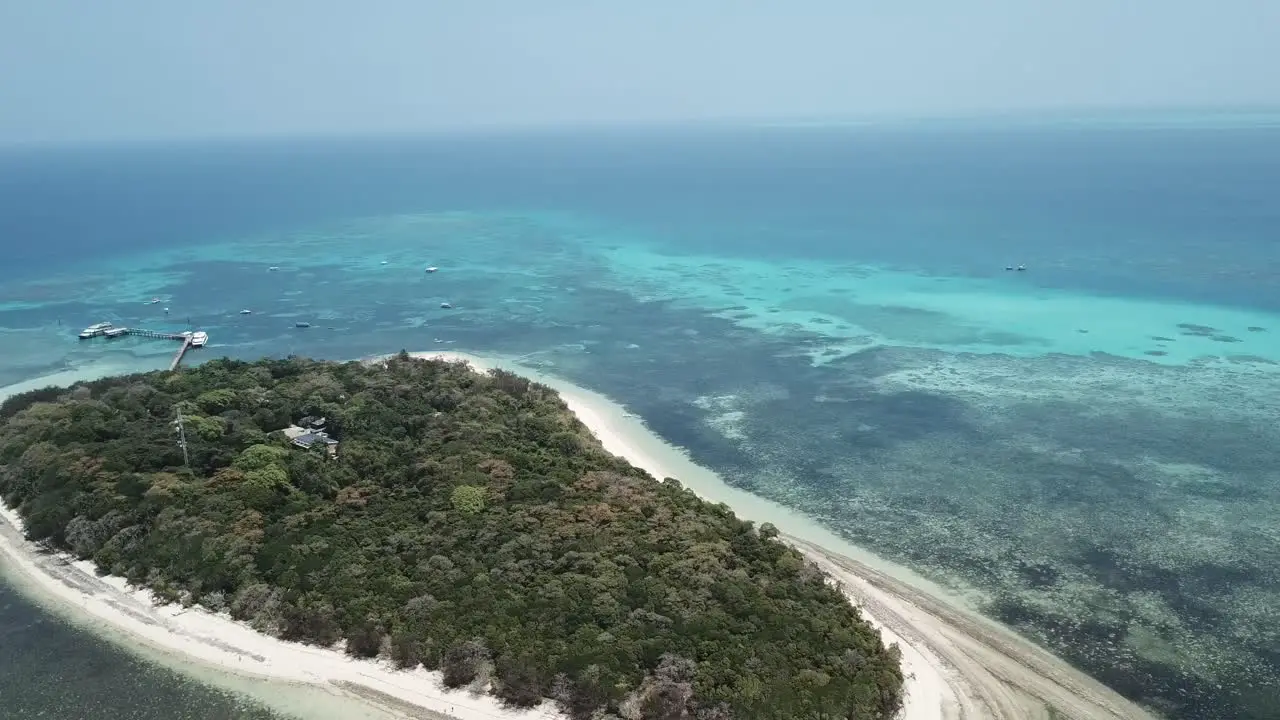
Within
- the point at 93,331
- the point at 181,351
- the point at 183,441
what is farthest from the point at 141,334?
the point at 183,441

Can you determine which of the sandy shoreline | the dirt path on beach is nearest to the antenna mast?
the sandy shoreline

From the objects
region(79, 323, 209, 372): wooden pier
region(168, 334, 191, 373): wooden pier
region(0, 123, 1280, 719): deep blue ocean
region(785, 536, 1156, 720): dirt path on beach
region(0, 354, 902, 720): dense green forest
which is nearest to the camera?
region(0, 354, 902, 720): dense green forest

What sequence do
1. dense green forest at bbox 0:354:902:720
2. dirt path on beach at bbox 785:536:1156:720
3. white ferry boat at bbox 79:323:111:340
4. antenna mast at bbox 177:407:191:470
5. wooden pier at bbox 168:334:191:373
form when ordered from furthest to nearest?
white ferry boat at bbox 79:323:111:340
wooden pier at bbox 168:334:191:373
antenna mast at bbox 177:407:191:470
dirt path on beach at bbox 785:536:1156:720
dense green forest at bbox 0:354:902:720

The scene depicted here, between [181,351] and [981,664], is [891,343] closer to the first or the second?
[981,664]

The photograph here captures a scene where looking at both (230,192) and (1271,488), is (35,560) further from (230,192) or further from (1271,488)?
(230,192)

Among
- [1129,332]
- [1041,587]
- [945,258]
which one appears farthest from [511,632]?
[945,258]

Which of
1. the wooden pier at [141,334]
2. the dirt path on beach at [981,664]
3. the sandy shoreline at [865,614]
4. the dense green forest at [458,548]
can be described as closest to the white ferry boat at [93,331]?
the wooden pier at [141,334]

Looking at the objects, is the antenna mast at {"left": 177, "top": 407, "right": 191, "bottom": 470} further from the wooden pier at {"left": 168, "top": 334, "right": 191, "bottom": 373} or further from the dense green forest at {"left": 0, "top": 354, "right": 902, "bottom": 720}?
the wooden pier at {"left": 168, "top": 334, "right": 191, "bottom": 373}
